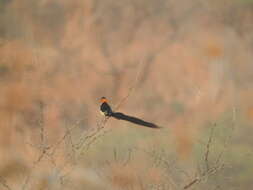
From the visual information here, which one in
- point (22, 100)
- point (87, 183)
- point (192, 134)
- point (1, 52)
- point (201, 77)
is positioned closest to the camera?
point (87, 183)

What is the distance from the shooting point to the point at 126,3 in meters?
9.20

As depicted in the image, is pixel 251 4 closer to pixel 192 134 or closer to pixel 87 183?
pixel 192 134

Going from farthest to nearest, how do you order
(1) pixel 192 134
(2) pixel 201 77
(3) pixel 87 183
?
(2) pixel 201 77 < (1) pixel 192 134 < (3) pixel 87 183

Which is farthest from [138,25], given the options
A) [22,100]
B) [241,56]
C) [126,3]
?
[22,100]

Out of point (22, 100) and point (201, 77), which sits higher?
point (201, 77)

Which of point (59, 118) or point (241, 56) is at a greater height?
point (241, 56)

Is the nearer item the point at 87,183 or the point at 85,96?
the point at 87,183

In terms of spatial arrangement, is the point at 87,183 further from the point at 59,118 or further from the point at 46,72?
the point at 46,72

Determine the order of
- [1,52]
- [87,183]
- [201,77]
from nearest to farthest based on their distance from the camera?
[87,183] < [1,52] < [201,77]

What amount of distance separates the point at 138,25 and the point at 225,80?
169cm

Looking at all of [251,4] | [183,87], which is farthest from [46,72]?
[251,4]

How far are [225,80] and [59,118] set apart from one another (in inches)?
115

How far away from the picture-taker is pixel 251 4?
33.0 feet

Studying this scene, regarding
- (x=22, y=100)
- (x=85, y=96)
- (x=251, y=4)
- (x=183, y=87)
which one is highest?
(x=251, y=4)
